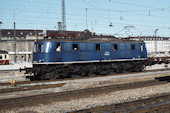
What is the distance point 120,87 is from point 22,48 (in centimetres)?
7295

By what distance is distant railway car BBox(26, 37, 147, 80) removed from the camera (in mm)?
21750

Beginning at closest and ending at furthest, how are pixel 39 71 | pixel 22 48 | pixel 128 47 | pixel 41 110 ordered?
pixel 41 110
pixel 39 71
pixel 128 47
pixel 22 48

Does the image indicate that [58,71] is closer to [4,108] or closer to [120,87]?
[120,87]

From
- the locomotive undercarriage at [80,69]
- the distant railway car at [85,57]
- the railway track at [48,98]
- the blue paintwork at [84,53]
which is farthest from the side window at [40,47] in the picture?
the railway track at [48,98]

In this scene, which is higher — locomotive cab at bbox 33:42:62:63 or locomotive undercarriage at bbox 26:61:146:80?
locomotive cab at bbox 33:42:62:63

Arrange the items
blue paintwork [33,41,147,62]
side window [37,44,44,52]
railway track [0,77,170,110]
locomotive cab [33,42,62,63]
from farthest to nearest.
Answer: side window [37,44,44,52], blue paintwork [33,41,147,62], locomotive cab [33,42,62,63], railway track [0,77,170,110]

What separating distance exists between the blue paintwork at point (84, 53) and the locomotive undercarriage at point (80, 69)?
697 mm

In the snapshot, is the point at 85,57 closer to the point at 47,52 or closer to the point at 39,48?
the point at 47,52

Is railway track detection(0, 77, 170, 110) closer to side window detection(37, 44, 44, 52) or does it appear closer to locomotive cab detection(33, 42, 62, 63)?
Result: locomotive cab detection(33, 42, 62, 63)

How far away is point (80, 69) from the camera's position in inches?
945

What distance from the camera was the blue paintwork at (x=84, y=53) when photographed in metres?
21.7

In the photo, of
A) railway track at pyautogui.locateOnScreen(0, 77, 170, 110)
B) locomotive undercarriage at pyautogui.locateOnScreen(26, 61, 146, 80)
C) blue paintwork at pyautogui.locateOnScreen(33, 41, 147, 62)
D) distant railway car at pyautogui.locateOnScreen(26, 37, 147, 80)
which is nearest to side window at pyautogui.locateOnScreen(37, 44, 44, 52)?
distant railway car at pyautogui.locateOnScreen(26, 37, 147, 80)

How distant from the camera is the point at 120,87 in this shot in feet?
56.6

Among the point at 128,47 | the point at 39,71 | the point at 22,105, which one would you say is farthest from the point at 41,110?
the point at 128,47
